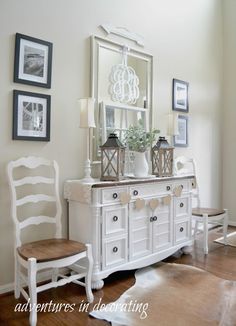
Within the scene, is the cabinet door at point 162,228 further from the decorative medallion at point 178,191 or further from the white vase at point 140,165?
the white vase at point 140,165

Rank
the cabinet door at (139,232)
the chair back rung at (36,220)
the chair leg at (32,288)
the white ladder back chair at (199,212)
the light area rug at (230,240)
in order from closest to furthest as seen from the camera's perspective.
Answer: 1. the chair leg at (32,288)
2. the chair back rung at (36,220)
3. the cabinet door at (139,232)
4. the white ladder back chair at (199,212)
5. the light area rug at (230,240)

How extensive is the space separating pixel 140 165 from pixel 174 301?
125 cm

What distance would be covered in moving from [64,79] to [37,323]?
1.95 metres

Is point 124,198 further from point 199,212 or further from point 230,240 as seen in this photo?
point 230,240

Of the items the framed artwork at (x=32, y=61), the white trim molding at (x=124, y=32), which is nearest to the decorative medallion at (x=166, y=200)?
the framed artwork at (x=32, y=61)

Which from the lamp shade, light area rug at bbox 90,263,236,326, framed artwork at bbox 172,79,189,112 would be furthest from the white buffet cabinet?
framed artwork at bbox 172,79,189,112

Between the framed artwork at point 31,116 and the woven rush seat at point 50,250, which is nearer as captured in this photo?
the woven rush seat at point 50,250

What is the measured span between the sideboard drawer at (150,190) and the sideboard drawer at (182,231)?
0.42 meters

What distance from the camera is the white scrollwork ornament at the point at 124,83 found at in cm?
307

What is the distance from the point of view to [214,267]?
9.60ft

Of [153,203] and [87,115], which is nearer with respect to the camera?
[87,115]

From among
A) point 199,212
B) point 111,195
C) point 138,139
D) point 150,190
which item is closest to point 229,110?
A: point 199,212

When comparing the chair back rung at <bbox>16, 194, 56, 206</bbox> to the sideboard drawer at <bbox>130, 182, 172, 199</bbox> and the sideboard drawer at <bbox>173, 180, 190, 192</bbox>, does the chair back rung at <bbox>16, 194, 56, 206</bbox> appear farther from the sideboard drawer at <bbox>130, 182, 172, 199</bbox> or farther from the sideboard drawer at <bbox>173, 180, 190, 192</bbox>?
the sideboard drawer at <bbox>173, 180, 190, 192</bbox>

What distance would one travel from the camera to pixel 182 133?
13.0 ft
